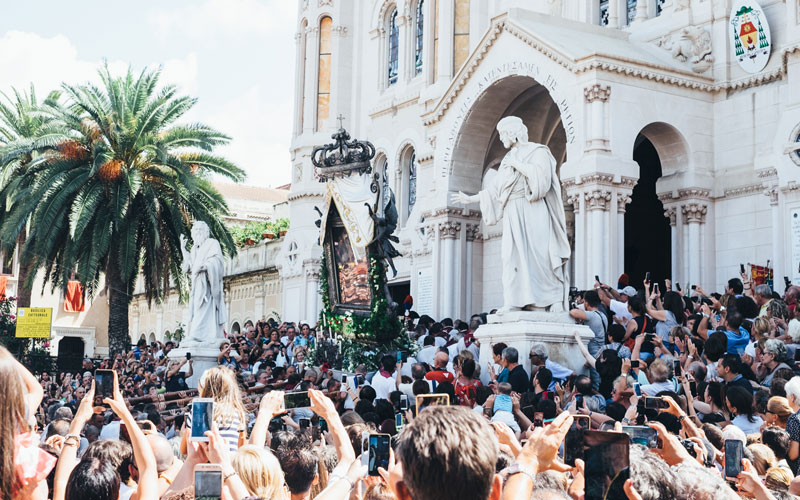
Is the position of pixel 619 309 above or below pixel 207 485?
above

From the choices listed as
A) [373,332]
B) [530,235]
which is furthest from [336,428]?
[373,332]

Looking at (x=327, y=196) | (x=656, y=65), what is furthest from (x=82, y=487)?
(x=656, y=65)

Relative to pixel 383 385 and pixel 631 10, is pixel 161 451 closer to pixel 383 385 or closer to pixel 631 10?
pixel 383 385

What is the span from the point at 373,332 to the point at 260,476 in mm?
12325

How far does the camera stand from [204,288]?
714 inches

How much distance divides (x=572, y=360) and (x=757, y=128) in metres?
8.76

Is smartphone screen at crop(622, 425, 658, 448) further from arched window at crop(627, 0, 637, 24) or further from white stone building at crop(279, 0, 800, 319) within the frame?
arched window at crop(627, 0, 637, 24)

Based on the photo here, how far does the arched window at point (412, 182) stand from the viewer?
1094 inches

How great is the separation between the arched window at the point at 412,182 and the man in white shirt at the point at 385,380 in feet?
51.4

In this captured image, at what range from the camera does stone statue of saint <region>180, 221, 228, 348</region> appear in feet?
59.1

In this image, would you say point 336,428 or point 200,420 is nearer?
point 200,420

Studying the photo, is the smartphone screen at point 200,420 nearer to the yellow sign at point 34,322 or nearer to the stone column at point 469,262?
the stone column at point 469,262

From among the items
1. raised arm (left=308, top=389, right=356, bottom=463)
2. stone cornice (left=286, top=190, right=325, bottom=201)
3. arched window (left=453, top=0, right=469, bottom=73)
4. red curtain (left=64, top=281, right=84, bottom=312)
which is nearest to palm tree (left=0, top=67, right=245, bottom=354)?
stone cornice (left=286, top=190, right=325, bottom=201)

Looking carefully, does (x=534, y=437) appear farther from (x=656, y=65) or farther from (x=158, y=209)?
(x=158, y=209)
